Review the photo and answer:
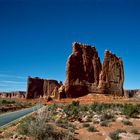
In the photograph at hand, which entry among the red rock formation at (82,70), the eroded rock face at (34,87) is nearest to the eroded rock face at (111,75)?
the red rock formation at (82,70)

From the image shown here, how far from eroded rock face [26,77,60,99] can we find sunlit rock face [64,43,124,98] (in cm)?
5945

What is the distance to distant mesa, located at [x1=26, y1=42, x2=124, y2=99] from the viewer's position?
74125 mm

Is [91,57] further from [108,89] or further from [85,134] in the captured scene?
[85,134]

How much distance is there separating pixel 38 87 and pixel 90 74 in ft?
232

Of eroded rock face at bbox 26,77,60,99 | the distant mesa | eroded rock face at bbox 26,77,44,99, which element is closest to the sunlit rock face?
the distant mesa

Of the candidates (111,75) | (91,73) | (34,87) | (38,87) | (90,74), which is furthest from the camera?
(38,87)

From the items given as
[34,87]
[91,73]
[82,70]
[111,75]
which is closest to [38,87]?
[34,87]

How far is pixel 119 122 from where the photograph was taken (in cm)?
2062

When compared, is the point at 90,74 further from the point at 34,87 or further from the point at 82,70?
the point at 34,87

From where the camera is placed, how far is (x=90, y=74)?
7956 centimetres

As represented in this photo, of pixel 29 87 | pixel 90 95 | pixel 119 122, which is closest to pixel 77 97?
pixel 90 95

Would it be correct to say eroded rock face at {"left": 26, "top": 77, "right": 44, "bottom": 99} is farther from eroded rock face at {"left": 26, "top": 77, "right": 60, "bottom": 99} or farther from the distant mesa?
the distant mesa

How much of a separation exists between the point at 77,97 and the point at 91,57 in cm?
1510

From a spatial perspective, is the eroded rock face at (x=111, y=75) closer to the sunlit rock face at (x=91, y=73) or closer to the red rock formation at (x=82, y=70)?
the sunlit rock face at (x=91, y=73)
